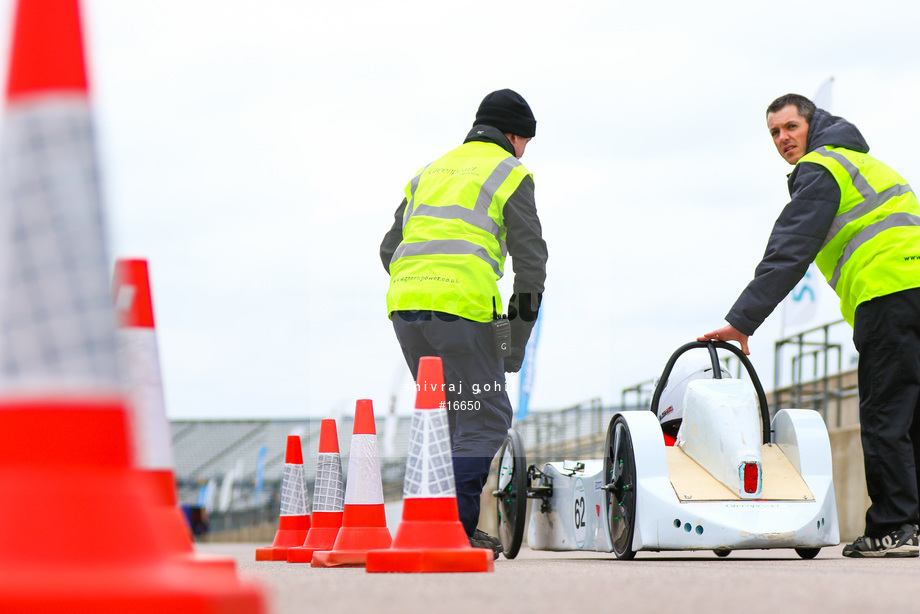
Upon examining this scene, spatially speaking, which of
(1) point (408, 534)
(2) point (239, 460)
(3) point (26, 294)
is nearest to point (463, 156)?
(1) point (408, 534)

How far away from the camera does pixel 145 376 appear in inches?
169

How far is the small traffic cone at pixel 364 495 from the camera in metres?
5.88

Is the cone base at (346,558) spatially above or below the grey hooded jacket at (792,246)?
below

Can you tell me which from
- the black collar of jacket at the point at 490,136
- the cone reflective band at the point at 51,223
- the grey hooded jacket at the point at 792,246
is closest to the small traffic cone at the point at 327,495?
the black collar of jacket at the point at 490,136

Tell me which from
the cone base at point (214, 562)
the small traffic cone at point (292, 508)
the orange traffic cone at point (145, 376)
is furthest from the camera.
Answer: the small traffic cone at point (292, 508)

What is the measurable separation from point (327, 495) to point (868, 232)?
3288mm

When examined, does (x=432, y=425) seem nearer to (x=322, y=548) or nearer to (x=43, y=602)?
(x=322, y=548)

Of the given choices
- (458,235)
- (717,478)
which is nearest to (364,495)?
(458,235)

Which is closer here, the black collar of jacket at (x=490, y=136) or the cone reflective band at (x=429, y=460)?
the cone reflective band at (x=429, y=460)

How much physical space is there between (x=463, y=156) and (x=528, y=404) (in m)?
13.1

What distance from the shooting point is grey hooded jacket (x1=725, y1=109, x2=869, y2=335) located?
6441 millimetres

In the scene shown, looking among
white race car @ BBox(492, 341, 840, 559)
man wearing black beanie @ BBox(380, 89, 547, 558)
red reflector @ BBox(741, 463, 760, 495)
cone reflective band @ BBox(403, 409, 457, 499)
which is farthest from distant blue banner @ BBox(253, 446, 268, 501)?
cone reflective band @ BBox(403, 409, 457, 499)

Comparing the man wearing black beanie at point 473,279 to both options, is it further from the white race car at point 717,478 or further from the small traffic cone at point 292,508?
the small traffic cone at point 292,508

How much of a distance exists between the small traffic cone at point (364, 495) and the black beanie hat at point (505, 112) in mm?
1635
